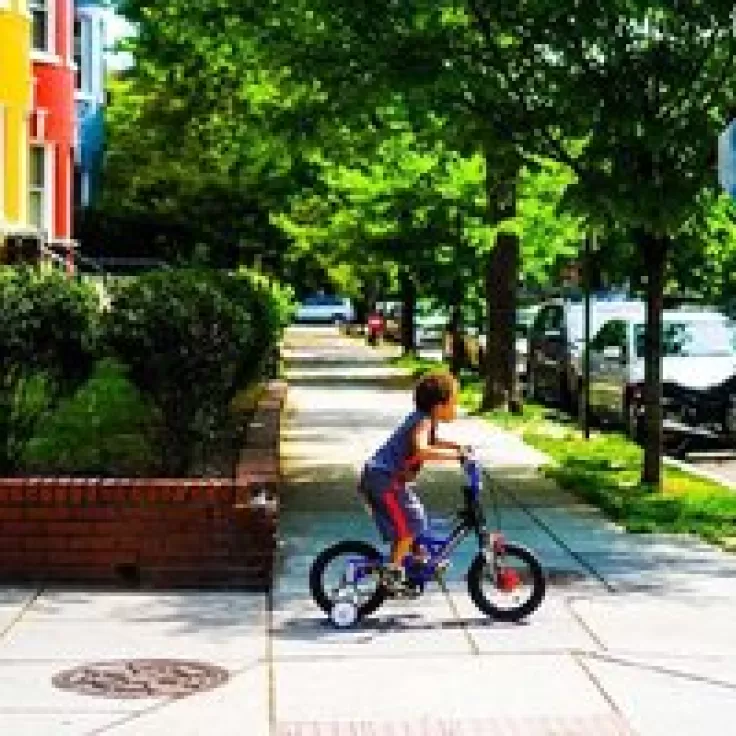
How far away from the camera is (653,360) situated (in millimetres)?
15859

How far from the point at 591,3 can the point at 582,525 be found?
4121mm

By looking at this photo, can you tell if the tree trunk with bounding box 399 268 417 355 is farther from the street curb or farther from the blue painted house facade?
the street curb

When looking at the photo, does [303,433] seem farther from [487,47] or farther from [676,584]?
[676,584]

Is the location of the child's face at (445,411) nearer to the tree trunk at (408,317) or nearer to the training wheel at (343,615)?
the training wheel at (343,615)

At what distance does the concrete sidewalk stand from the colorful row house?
15.3 meters

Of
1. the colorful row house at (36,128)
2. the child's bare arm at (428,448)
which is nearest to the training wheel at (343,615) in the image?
the child's bare arm at (428,448)

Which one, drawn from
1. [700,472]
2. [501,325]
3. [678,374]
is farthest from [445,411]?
[501,325]

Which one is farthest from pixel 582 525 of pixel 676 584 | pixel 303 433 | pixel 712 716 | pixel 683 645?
pixel 303 433

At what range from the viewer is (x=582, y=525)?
44.3ft

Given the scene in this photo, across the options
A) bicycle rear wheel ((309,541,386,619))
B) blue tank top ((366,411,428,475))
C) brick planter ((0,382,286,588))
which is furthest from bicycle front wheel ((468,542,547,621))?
brick planter ((0,382,286,588))

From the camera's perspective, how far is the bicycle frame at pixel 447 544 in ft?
31.1

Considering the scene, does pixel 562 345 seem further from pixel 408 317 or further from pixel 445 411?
pixel 445 411

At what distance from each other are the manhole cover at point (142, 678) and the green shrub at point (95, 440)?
3673 mm

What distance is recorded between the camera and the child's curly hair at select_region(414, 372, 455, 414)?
31.1ft
